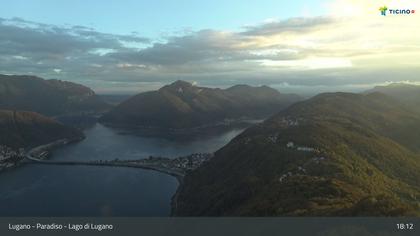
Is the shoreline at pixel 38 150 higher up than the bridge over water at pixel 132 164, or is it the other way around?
the shoreline at pixel 38 150

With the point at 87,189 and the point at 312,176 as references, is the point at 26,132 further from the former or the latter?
the point at 312,176

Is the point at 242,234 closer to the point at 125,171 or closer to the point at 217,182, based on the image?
the point at 217,182

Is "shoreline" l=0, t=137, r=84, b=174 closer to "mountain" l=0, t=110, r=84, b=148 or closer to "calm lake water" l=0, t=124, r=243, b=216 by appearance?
"mountain" l=0, t=110, r=84, b=148

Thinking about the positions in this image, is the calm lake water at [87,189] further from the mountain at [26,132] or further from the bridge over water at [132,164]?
the mountain at [26,132]

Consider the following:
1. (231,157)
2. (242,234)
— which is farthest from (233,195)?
(242,234)

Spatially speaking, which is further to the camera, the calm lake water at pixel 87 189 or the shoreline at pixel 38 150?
the shoreline at pixel 38 150

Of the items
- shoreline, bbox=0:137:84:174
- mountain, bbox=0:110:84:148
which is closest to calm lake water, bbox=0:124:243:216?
shoreline, bbox=0:137:84:174

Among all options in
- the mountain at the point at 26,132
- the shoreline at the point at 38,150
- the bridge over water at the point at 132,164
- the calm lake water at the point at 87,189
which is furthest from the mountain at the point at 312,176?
the mountain at the point at 26,132
